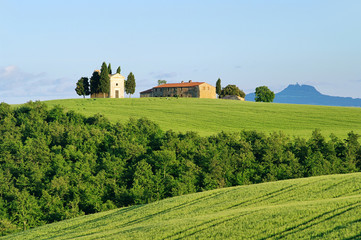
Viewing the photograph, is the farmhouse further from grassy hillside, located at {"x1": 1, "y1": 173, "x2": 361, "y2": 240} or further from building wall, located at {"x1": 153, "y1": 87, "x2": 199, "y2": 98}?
grassy hillside, located at {"x1": 1, "y1": 173, "x2": 361, "y2": 240}

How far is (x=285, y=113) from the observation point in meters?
97.9

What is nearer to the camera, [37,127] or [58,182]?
[58,182]

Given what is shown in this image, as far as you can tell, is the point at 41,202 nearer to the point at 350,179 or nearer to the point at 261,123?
the point at 350,179

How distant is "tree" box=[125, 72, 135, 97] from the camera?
14638cm

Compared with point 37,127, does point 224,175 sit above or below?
below

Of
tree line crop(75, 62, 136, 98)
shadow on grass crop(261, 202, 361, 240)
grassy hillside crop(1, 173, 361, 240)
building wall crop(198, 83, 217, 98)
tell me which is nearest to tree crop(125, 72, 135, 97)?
tree line crop(75, 62, 136, 98)

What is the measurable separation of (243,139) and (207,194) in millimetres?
26891

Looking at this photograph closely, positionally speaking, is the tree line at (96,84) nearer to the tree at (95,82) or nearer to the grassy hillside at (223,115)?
the tree at (95,82)

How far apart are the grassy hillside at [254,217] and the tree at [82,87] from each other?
350 feet

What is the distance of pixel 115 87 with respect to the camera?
140 m

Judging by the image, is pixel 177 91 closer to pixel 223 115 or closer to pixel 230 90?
pixel 230 90

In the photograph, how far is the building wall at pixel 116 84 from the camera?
456 feet

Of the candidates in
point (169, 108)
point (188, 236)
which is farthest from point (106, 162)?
point (169, 108)

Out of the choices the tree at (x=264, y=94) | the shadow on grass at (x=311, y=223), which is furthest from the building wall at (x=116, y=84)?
the shadow on grass at (x=311, y=223)
